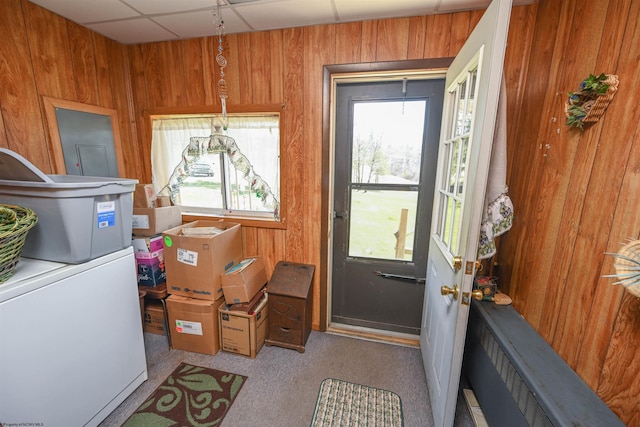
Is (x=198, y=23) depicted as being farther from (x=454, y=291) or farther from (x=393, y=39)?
(x=454, y=291)

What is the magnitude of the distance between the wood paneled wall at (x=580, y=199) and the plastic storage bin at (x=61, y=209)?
7.23 ft

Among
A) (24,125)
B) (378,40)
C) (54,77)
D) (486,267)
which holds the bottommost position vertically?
(486,267)

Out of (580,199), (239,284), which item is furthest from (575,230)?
(239,284)

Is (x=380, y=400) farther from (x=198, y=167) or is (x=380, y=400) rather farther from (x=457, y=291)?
(x=198, y=167)

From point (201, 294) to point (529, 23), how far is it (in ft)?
9.21

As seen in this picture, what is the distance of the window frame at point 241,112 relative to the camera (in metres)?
2.06

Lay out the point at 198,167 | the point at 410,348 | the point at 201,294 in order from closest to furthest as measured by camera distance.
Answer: the point at 201,294
the point at 410,348
the point at 198,167

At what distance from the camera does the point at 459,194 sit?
4.52ft

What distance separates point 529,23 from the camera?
1.58m

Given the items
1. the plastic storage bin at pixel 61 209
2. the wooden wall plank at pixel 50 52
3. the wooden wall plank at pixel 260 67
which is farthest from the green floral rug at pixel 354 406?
the wooden wall plank at pixel 50 52

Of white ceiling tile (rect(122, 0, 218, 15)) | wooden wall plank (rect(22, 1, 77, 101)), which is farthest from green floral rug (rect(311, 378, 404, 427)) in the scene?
wooden wall plank (rect(22, 1, 77, 101))

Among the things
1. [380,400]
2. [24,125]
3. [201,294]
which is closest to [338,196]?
[201,294]

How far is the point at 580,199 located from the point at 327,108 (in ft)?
4.99

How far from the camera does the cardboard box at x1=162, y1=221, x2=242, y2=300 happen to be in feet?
6.20
